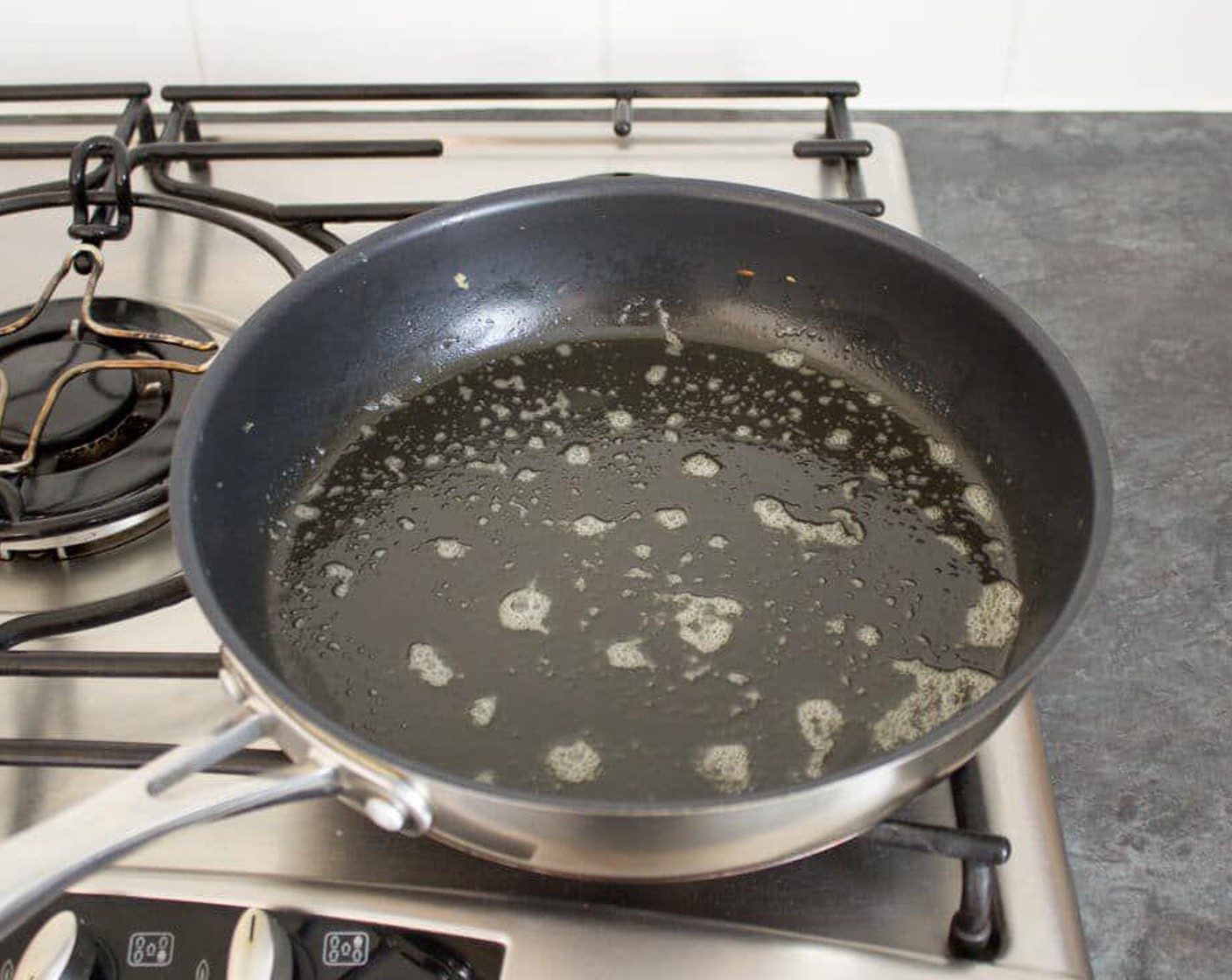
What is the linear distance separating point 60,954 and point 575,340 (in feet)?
1.25

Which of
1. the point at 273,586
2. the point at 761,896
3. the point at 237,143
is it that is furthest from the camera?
the point at 237,143

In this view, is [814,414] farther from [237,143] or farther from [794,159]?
[237,143]

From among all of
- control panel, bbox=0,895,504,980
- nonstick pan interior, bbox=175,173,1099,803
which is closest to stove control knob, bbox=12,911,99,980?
control panel, bbox=0,895,504,980

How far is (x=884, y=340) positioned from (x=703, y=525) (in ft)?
0.46

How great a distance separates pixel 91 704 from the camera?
48 centimetres

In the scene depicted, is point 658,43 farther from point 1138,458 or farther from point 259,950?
point 259,950

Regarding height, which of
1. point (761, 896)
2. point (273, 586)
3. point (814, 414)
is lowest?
point (761, 896)

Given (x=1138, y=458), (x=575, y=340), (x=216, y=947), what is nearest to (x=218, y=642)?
(x=216, y=947)

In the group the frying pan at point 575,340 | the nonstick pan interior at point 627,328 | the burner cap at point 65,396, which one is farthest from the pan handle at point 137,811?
the burner cap at point 65,396

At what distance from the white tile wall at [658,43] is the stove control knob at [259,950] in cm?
62

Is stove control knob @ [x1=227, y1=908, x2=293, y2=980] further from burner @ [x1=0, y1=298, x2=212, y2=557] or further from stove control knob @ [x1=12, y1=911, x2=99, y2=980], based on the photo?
burner @ [x1=0, y1=298, x2=212, y2=557]

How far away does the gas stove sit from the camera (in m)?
0.40

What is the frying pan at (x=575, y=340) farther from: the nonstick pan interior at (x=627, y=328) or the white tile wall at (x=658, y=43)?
the white tile wall at (x=658, y=43)

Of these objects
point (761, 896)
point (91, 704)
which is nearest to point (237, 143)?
point (91, 704)
